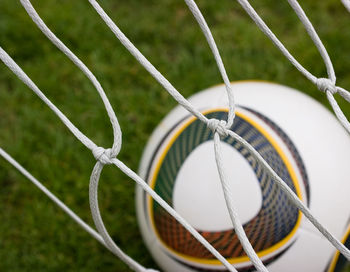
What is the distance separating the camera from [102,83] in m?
2.37

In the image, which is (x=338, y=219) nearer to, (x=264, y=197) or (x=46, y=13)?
(x=264, y=197)

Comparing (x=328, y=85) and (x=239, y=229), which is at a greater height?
(x=328, y=85)

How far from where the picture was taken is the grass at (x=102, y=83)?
1965 millimetres

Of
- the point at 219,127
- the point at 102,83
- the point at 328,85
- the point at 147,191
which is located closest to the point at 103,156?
the point at 147,191

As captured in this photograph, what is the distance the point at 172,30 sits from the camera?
257 cm

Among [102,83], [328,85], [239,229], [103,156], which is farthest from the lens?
[102,83]

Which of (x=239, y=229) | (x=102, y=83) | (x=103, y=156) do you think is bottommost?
(x=239, y=229)

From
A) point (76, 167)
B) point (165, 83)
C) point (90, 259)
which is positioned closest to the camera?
point (165, 83)

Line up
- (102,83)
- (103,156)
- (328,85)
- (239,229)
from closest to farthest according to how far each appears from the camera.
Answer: (239,229)
(103,156)
(328,85)
(102,83)

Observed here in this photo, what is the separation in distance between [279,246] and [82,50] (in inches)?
62.2

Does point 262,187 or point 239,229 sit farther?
point 262,187

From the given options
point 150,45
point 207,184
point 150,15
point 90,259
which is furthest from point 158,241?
point 150,15

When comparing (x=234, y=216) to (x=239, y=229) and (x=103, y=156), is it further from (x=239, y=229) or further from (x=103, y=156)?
(x=103, y=156)

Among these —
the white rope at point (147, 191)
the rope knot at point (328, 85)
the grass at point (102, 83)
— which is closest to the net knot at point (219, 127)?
the white rope at point (147, 191)
